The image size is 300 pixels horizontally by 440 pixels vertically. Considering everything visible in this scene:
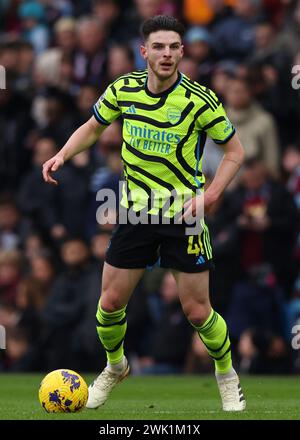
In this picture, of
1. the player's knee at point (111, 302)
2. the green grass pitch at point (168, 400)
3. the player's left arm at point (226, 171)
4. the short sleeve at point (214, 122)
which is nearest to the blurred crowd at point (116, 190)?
the green grass pitch at point (168, 400)

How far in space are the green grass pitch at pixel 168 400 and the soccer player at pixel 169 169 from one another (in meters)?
0.44

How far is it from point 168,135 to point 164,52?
1.95 ft

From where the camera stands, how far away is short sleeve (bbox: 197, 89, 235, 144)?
9.39 metres

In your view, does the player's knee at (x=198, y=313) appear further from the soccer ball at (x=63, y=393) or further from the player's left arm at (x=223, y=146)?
the soccer ball at (x=63, y=393)

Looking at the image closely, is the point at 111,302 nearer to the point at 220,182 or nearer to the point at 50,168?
the point at 50,168

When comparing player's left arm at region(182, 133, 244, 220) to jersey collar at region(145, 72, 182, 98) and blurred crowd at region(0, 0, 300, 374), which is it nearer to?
jersey collar at region(145, 72, 182, 98)

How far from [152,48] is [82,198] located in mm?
7034

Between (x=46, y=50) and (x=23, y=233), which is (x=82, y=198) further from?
(x=46, y=50)

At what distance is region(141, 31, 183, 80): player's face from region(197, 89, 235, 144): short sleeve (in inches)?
13.8

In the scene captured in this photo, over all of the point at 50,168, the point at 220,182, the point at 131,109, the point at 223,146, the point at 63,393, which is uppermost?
the point at 131,109

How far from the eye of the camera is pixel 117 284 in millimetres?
9562

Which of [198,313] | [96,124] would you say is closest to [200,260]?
[198,313]

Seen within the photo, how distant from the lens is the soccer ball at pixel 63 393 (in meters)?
9.27

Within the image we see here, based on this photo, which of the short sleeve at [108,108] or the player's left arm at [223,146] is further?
the short sleeve at [108,108]
